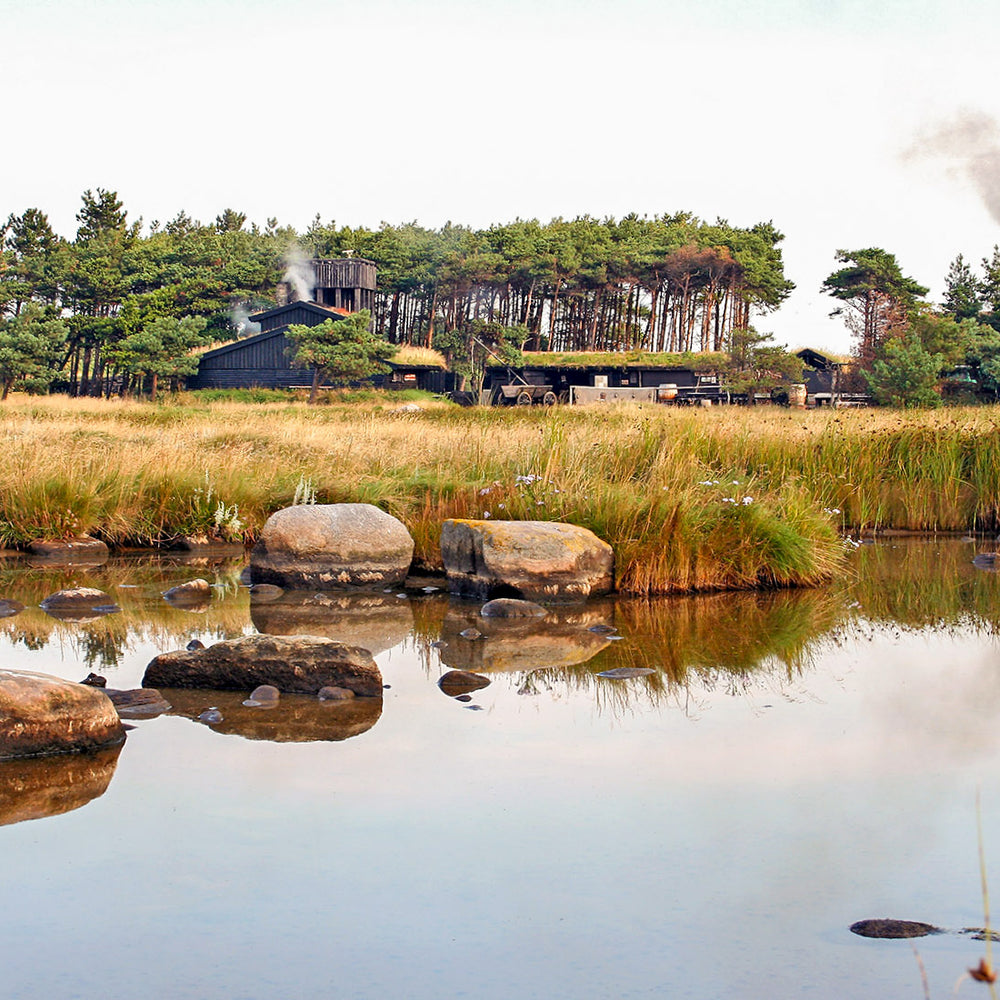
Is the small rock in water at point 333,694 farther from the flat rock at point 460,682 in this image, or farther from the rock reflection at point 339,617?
the rock reflection at point 339,617

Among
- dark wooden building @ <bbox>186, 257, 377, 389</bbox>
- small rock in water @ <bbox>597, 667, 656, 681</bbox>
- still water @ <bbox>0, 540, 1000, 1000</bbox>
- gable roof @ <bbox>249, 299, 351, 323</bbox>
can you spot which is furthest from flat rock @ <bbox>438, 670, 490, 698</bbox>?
gable roof @ <bbox>249, 299, 351, 323</bbox>

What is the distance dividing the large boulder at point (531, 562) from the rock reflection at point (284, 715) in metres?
3.15

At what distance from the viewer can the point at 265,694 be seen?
6.06 metres

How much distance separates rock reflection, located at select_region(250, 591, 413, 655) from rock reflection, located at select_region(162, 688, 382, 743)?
4.53ft

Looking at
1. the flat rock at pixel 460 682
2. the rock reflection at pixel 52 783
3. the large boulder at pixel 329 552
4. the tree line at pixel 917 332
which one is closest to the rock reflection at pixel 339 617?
the large boulder at pixel 329 552

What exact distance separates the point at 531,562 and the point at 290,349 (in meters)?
45.0

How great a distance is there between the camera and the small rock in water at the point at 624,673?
6625 mm

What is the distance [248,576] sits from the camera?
34.2 feet

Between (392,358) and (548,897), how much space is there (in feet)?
168

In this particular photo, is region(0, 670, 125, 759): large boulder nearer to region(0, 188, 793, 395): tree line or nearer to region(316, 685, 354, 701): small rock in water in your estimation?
region(316, 685, 354, 701): small rock in water

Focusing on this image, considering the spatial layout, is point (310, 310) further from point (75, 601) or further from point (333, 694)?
point (333, 694)

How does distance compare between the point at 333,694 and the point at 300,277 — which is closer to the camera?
the point at 333,694

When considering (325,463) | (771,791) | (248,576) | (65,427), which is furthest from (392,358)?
(771,791)

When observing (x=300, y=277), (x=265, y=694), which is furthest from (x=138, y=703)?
(x=300, y=277)
